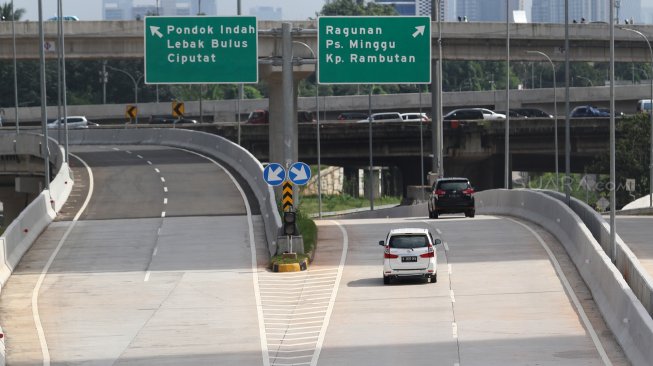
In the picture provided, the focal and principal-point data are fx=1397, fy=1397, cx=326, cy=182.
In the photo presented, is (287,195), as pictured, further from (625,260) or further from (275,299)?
(625,260)

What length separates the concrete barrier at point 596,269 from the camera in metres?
25.0

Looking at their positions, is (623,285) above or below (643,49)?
below

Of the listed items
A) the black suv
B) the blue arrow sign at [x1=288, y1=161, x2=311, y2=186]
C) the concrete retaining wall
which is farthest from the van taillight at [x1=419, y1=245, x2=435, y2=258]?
the black suv

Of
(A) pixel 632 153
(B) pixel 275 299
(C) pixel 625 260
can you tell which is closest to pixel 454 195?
(B) pixel 275 299

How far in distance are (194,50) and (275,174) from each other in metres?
9.22

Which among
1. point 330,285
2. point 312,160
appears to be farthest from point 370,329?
point 312,160

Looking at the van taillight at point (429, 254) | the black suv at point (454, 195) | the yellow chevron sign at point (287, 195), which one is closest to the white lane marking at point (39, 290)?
the yellow chevron sign at point (287, 195)

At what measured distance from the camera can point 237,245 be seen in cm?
4709

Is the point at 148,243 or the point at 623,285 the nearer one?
the point at 623,285

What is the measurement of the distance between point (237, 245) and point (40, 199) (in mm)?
9384

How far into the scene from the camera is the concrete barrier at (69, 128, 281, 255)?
162 ft

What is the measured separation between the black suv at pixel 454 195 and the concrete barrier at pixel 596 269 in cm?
193

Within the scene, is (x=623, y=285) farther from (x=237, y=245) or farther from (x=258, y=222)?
(x=258, y=222)

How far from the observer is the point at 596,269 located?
3419cm
